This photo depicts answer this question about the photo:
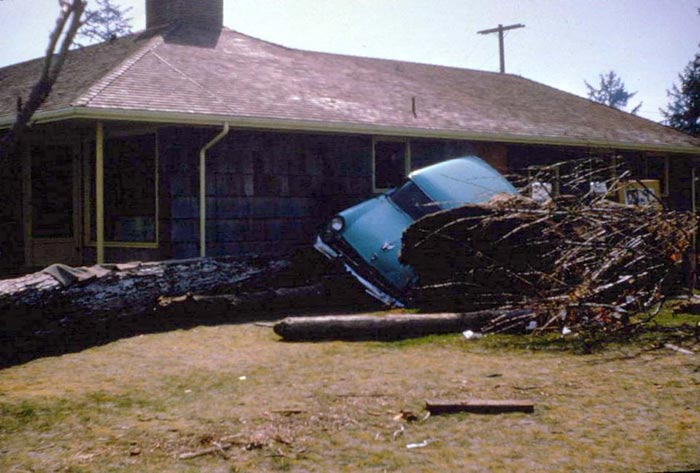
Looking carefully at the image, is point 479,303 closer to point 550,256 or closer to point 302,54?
point 550,256

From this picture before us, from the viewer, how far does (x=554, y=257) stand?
909cm

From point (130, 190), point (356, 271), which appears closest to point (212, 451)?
point (356, 271)

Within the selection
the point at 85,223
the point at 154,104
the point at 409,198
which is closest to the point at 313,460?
the point at 409,198

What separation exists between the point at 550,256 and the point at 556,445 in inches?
196

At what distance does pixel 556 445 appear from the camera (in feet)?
14.0

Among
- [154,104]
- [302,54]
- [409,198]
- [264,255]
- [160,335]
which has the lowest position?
[160,335]

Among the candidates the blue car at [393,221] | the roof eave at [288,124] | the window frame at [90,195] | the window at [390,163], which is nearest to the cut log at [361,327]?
the blue car at [393,221]

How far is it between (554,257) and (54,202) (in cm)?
897

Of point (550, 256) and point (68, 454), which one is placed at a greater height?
point (550, 256)

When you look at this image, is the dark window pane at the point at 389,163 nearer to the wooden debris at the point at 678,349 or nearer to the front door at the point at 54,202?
the front door at the point at 54,202

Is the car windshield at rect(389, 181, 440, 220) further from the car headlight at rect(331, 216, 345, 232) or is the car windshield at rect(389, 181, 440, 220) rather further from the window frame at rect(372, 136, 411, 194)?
the window frame at rect(372, 136, 411, 194)

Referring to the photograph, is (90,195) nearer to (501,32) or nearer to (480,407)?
(480,407)

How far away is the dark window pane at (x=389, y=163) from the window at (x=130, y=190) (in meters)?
4.07

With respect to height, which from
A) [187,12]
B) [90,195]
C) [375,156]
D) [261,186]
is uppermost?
[187,12]
